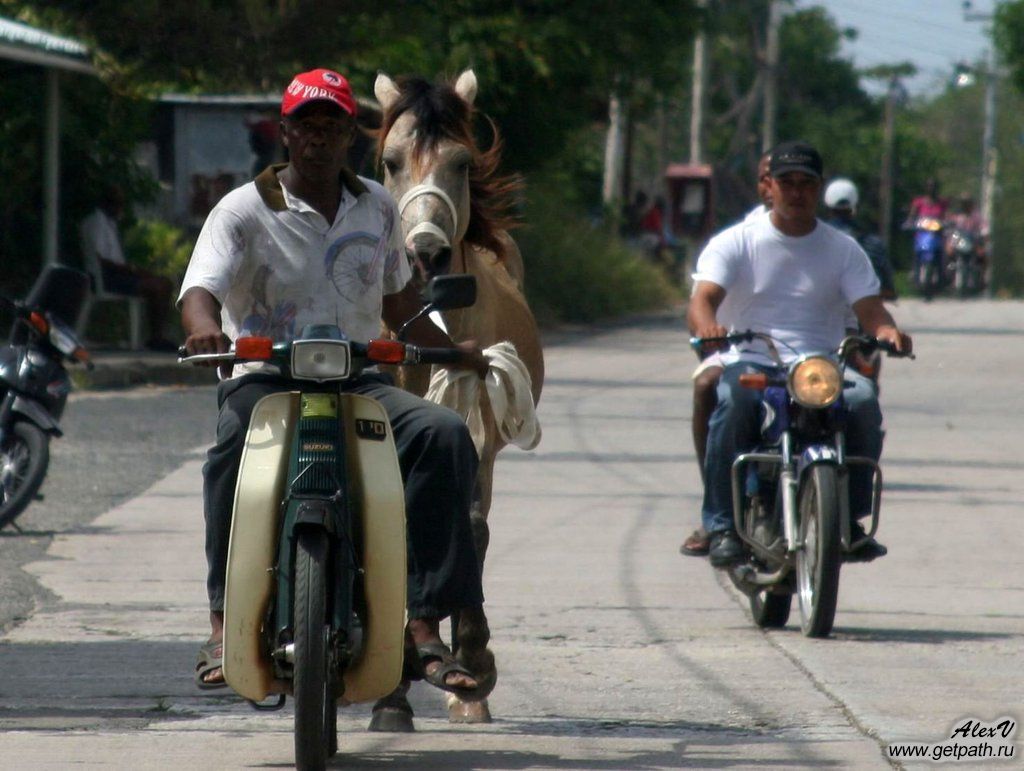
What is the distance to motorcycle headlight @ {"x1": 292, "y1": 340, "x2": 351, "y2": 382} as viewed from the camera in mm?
4949

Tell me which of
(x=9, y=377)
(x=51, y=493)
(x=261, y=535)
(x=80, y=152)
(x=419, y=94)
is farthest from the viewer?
(x=80, y=152)

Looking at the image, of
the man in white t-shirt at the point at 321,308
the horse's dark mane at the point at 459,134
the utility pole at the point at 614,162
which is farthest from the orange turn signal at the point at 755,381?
the utility pole at the point at 614,162

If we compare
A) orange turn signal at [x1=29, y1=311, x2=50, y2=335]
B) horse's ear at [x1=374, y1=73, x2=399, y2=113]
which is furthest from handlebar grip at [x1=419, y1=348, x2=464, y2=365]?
orange turn signal at [x1=29, y1=311, x2=50, y2=335]

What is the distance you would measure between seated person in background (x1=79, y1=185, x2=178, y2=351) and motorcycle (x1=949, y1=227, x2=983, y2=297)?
23.2 meters

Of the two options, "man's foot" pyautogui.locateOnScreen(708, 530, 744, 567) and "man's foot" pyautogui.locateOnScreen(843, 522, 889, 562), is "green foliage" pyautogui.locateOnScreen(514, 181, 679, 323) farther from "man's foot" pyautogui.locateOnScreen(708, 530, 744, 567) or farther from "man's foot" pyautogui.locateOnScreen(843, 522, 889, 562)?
"man's foot" pyautogui.locateOnScreen(843, 522, 889, 562)

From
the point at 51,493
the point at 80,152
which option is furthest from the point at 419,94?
the point at 80,152

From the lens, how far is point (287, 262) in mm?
5391

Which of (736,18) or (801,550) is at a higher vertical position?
(736,18)

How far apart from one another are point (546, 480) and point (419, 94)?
5727 millimetres

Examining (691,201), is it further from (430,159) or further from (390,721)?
(390,721)

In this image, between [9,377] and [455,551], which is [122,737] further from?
[9,377]

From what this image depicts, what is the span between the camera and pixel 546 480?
41.2ft

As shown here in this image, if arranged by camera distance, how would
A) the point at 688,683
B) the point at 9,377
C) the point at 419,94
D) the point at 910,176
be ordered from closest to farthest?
the point at 688,683, the point at 419,94, the point at 9,377, the point at 910,176

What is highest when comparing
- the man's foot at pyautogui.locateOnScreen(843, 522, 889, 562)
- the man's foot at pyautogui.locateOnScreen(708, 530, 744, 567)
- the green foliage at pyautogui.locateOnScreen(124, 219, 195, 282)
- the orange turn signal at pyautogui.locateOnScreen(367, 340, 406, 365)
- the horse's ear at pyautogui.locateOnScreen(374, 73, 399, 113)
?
the horse's ear at pyautogui.locateOnScreen(374, 73, 399, 113)
